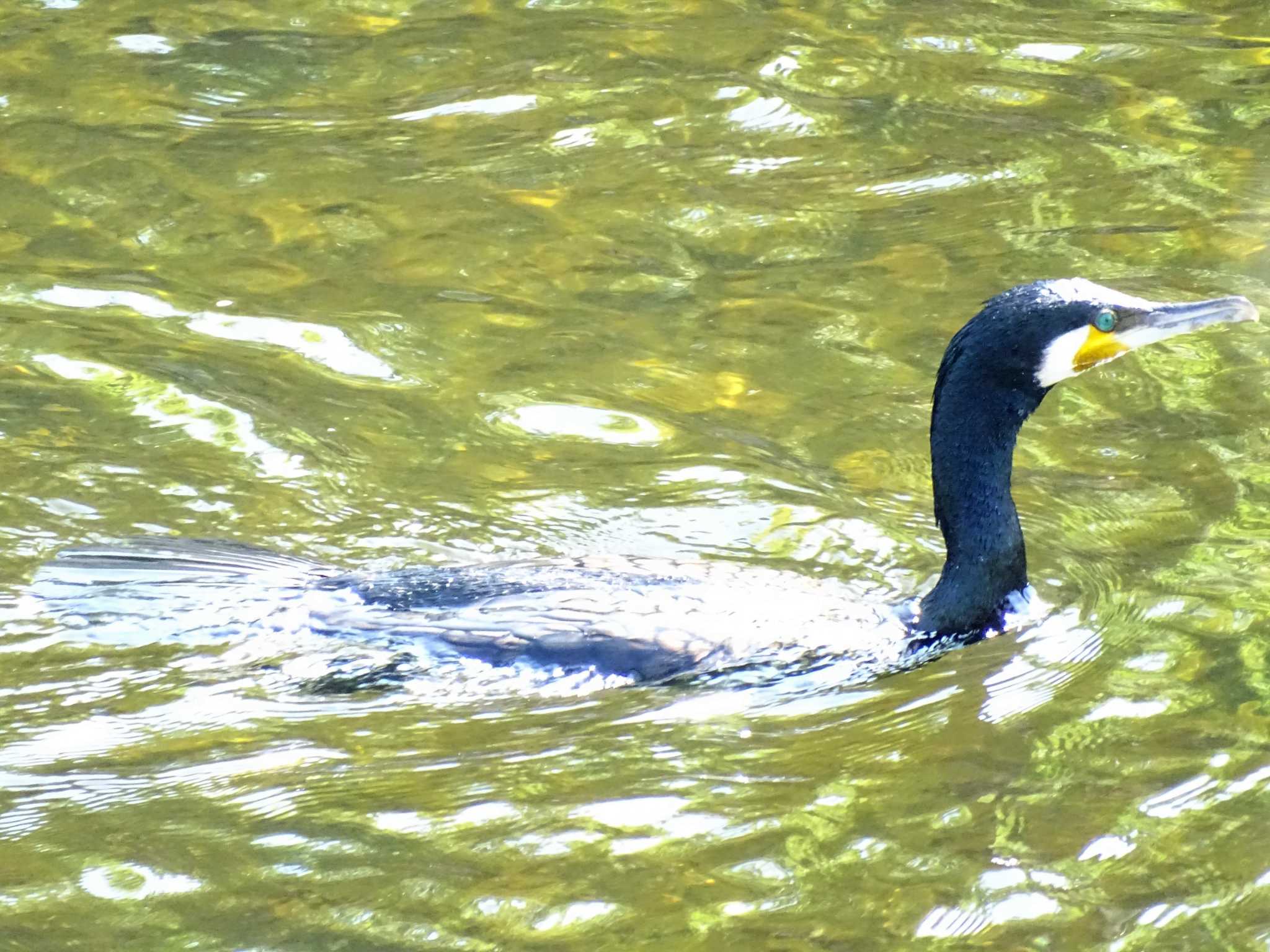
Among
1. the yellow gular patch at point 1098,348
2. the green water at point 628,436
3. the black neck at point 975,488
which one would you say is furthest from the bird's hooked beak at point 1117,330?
the green water at point 628,436

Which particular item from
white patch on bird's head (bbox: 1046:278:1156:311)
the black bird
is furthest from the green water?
white patch on bird's head (bbox: 1046:278:1156:311)

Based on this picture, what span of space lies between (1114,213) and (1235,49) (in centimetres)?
229

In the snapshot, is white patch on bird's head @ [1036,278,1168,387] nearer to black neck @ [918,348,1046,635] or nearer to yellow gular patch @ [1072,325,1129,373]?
yellow gular patch @ [1072,325,1129,373]

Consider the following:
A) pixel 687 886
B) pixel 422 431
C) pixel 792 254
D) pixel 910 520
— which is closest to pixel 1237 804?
pixel 687 886

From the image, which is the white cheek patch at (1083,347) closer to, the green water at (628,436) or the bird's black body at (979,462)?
the bird's black body at (979,462)

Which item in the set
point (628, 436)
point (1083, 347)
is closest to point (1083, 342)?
point (1083, 347)

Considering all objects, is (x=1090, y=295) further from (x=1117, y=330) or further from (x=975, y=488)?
(x=975, y=488)

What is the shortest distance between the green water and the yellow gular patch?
79 centimetres

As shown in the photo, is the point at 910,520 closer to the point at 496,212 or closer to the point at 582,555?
the point at 582,555

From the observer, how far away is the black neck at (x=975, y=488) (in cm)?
550

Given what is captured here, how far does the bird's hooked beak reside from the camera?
17.7ft

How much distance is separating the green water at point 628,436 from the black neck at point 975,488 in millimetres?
169

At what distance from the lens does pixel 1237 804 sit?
4520 mm

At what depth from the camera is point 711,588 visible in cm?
546
